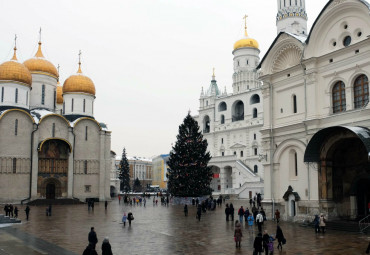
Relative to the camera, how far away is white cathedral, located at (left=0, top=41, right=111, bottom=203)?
141 feet

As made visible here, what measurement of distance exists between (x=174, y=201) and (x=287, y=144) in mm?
20290

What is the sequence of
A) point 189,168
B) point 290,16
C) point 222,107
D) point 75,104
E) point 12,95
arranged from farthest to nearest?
point 222,107, point 75,104, point 12,95, point 189,168, point 290,16

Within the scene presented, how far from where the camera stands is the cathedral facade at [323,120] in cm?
2111

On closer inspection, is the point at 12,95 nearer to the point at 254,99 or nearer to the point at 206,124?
the point at 254,99

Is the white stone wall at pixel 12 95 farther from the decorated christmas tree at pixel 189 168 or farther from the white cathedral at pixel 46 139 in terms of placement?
the decorated christmas tree at pixel 189 168

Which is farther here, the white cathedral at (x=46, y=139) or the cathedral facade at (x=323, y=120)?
the white cathedral at (x=46, y=139)

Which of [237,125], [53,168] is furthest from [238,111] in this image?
[53,168]

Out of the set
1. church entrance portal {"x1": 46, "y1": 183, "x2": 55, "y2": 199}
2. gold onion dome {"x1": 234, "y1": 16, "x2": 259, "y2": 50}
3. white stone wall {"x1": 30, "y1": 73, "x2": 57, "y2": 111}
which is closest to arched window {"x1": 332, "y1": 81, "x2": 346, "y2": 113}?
church entrance portal {"x1": 46, "y1": 183, "x2": 55, "y2": 199}

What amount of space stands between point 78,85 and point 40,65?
6294mm

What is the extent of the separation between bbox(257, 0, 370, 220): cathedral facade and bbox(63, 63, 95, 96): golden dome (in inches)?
1221

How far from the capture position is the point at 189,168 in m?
40.9

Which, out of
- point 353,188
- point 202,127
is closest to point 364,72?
point 353,188

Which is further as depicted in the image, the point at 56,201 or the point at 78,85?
the point at 78,85

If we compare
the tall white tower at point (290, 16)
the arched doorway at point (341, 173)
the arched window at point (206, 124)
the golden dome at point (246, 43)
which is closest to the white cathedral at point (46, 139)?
the tall white tower at point (290, 16)
